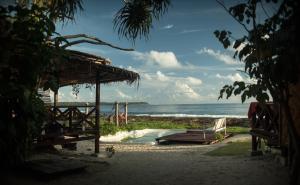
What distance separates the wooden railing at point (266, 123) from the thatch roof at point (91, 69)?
3.23 m

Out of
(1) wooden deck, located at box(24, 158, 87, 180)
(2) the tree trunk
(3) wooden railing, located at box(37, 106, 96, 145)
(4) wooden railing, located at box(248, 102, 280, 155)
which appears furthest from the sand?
(3) wooden railing, located at box(37, 106, 96, 145)

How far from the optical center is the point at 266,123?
7.62 meters

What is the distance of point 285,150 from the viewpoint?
6.33m

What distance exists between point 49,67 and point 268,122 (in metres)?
4.95

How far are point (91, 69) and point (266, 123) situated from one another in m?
4.42

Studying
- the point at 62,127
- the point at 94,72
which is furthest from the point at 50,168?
the point at 94,72

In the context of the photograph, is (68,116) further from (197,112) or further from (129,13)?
(197,112)

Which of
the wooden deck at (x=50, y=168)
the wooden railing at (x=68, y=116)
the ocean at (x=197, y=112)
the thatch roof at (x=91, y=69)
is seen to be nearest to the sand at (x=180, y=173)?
the wooden deck at (x=50, y=168)

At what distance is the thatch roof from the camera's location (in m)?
7.83

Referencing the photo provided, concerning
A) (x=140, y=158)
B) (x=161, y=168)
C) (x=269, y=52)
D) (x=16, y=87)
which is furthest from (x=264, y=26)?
(x=140, y=158)

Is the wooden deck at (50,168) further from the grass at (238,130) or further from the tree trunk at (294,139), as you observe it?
the grass at (238,130)

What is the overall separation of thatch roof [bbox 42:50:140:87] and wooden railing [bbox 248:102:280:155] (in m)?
3.23

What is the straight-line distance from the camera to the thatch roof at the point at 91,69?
25.7 ft

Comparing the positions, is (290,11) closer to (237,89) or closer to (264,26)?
(264,26)
